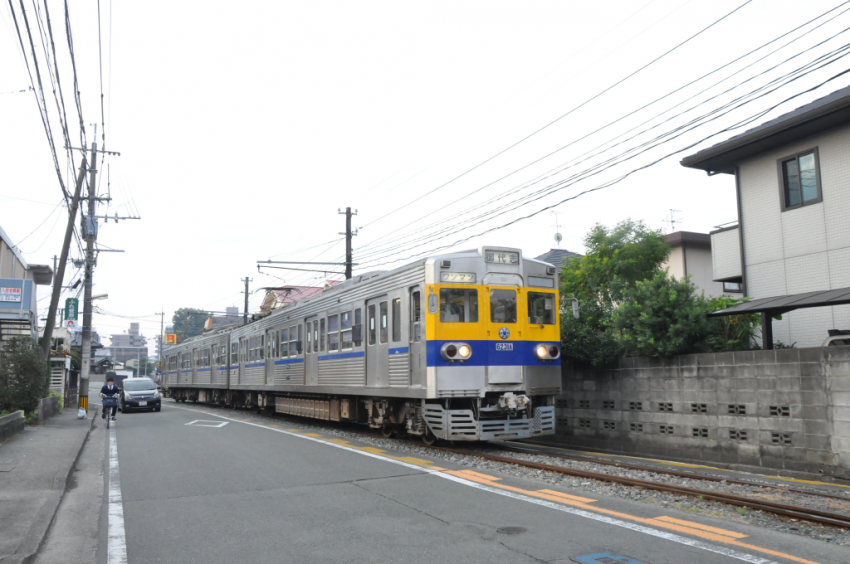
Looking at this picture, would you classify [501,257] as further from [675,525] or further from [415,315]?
[675,525]

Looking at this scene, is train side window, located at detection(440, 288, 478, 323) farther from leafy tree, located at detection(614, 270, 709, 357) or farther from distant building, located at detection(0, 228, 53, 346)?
distant building, located at detection(0, 228, 53, 346)

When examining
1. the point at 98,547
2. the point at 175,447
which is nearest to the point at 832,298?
the point at 98,547

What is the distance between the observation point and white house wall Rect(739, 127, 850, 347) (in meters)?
12.6

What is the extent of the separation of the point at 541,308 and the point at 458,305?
179 cm

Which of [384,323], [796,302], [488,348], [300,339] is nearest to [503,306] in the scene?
[488,348]

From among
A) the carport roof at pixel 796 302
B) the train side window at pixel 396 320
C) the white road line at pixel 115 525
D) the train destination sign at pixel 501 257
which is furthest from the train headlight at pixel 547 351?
the white road line at pixel 115 525

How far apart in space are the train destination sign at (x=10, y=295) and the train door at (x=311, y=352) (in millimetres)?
8098

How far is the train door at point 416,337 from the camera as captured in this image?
11031mm

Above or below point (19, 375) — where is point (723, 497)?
below

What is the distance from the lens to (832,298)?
30.9 feet

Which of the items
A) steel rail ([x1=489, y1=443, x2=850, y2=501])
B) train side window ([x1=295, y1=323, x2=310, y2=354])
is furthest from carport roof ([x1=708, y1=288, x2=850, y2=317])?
train side window ([x1=295, y1=323, x2=310, y2=354])

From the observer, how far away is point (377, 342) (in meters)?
12.9

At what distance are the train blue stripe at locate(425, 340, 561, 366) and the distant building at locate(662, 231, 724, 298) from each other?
13106 millimetres

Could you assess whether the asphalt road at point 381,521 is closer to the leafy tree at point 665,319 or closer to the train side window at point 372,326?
the train side window at point 372,326
